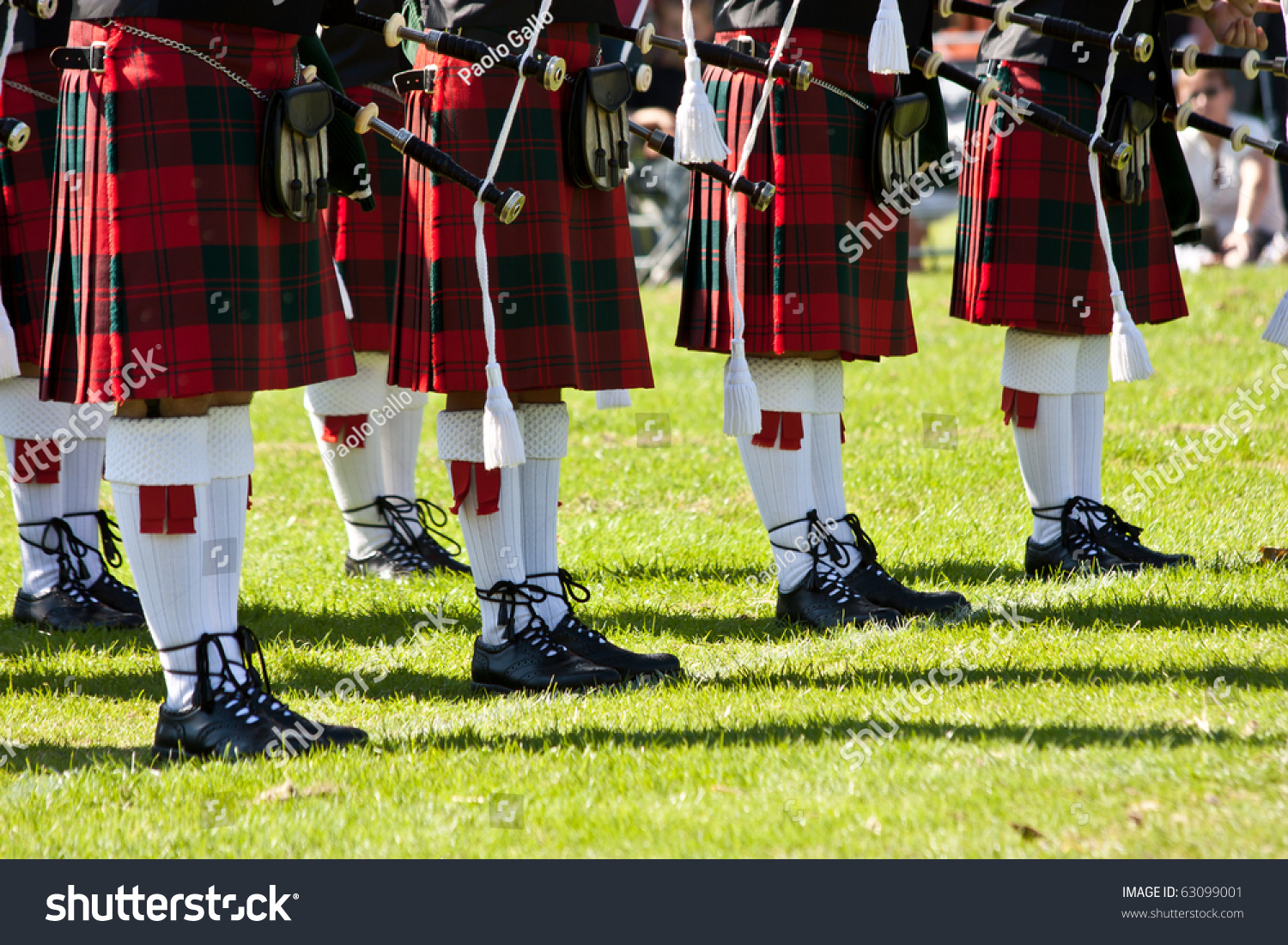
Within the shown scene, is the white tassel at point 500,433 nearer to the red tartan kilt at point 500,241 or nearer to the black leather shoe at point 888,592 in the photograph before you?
the red tartan kilt at point 500,241

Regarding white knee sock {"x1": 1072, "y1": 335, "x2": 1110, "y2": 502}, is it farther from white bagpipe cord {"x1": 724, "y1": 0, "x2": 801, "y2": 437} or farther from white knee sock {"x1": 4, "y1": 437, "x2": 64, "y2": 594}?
white knee sock {"x1": 4, "y1": 437, "x2": 64, "y2": 594}

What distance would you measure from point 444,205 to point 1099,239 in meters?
1.60

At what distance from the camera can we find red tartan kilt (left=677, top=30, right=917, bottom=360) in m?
2.91

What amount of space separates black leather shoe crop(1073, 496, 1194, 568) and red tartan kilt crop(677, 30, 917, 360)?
719 mm

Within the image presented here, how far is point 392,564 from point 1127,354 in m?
1.86

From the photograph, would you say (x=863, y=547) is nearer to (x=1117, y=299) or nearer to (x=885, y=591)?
(x=885, y=591)

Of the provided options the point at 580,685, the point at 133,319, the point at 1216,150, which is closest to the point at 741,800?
the point at 580,685

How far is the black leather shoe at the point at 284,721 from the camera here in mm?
2281

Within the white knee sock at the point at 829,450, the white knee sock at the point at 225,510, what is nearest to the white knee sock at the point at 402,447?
the white knee sock at the point at 829,450

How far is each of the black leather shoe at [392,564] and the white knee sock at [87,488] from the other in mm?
661

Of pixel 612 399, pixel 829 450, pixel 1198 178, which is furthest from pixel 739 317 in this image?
pixel 1198 178

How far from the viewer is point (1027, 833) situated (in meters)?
1.78
